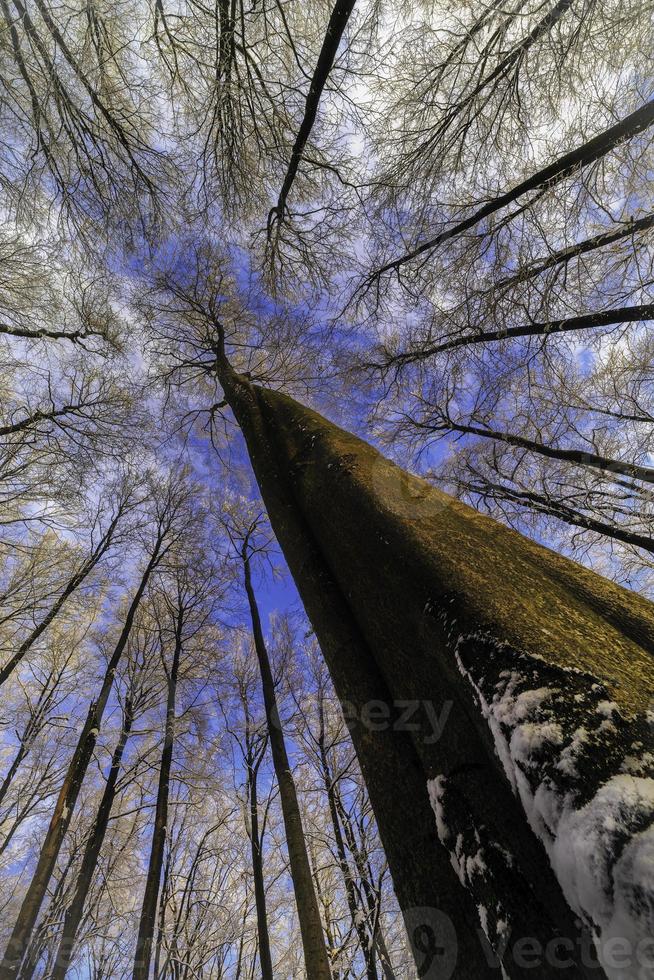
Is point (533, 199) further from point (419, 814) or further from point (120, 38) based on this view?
point (419, 814)

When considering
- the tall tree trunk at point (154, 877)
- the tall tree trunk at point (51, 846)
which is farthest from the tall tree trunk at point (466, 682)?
the tall tree trunk at point (154, 877)

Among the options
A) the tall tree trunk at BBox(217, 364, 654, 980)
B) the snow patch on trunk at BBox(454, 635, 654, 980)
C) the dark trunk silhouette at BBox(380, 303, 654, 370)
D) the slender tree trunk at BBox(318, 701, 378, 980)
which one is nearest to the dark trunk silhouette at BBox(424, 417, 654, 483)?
the dark trunk silhouette at BBox(380, 303, 654, 370)

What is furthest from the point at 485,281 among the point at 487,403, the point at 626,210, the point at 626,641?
the point at 626,641

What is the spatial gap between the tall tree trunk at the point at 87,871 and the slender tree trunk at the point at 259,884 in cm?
260

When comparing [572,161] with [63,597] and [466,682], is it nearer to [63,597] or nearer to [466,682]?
[466,682]

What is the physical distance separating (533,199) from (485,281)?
0.98m

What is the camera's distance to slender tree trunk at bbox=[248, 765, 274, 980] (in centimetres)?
635

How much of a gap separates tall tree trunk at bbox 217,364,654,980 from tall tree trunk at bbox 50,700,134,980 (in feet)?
21.3

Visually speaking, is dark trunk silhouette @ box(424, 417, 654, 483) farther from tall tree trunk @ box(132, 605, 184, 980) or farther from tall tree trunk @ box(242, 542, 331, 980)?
tall tree trunk @ box(132, 605, 184, 980)

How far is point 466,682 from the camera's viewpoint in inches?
45.0

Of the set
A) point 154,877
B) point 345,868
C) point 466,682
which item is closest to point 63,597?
point 154,877

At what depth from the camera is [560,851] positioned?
2.57 ft

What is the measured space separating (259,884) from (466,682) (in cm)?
827

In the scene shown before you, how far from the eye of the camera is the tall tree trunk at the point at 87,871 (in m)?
5.39
